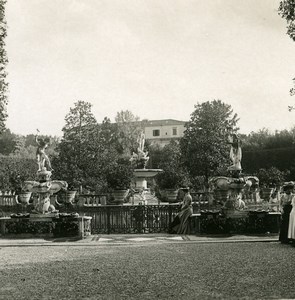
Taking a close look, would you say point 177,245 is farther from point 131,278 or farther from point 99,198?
point 99,198

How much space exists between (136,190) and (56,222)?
13.1 m

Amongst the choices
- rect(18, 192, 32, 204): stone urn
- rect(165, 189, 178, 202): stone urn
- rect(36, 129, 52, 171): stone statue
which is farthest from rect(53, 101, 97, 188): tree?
rect(36, 129, 52, 171): stone statue

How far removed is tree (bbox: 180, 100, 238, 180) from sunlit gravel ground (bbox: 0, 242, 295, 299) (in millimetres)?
34003

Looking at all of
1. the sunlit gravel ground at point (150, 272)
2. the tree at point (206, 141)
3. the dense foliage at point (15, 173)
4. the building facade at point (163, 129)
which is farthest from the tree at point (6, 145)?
the sunlit gravel ground at point (150, 272)

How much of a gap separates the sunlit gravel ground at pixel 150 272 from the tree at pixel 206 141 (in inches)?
1339

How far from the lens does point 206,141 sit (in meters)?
49.0

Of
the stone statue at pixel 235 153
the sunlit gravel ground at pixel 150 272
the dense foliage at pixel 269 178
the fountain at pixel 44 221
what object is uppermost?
the stone statue at pixel 235 153

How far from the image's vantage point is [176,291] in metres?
7.40

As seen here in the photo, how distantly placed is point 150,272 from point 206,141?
4052 cm

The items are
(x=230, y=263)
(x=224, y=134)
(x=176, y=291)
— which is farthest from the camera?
(x=224, y=134)

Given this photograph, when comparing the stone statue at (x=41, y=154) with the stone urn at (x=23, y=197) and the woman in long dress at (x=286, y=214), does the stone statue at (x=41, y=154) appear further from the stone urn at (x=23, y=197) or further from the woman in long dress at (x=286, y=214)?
the stone urn at (x=23, y=197)

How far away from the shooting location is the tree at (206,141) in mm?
48094

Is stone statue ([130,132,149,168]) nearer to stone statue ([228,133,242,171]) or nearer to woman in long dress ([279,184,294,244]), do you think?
stone statue ([228,133,242,171])

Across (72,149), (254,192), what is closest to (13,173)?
(72,149)
